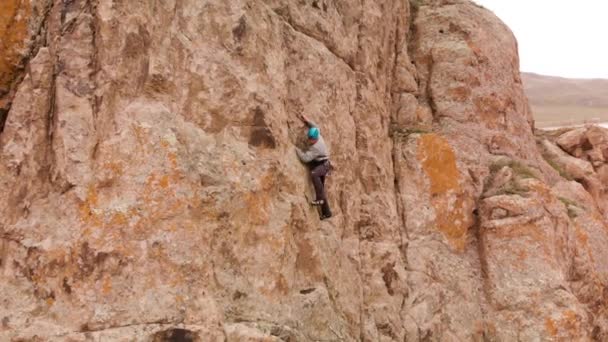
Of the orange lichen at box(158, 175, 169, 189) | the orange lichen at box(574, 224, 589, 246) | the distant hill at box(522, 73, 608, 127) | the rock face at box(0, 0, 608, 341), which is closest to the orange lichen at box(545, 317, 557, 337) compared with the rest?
the rock face at box(0, 0, 608, 341)

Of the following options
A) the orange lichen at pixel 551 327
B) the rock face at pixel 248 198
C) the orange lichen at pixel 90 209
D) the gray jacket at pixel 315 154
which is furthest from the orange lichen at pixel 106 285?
the orange lichen at pixel 551 327

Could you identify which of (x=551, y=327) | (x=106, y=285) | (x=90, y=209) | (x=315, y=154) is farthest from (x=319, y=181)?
(x=551, y=327)

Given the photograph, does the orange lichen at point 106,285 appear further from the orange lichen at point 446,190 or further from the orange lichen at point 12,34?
the orange lichen at point 446,190

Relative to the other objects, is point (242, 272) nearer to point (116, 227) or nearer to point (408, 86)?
point (116, 227)

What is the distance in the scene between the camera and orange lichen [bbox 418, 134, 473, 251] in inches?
665

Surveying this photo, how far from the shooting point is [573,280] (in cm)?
1756

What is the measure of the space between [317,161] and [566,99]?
154m

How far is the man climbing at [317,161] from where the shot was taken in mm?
13000

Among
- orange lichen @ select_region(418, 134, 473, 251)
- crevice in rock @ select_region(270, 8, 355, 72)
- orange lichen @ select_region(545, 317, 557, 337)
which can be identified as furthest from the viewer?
orange lichen @ select_region(418, 134, 473, 251)

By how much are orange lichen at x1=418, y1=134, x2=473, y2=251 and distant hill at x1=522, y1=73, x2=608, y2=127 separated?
9471cm

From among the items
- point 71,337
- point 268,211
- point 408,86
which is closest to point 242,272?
point 268,211

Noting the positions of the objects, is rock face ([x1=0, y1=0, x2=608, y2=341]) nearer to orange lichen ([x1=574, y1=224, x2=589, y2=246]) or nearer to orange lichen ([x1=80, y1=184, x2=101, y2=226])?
orange lichen ([x1=80, y1=184, x2=101, y2=226])

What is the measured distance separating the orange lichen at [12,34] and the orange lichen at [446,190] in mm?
10861

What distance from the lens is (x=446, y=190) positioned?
17250 mm
